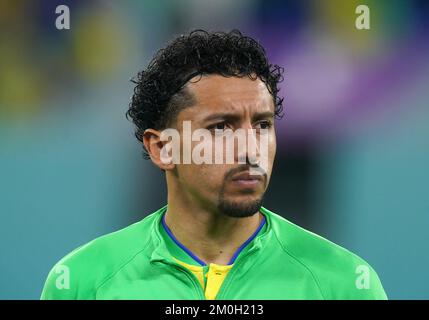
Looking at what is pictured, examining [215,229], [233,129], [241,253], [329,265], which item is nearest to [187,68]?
[233,129]

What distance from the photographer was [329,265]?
2.87 meters

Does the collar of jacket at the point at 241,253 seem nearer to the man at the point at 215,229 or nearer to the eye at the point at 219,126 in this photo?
the man at the point at 215,229

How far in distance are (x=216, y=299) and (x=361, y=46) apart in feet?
5.23

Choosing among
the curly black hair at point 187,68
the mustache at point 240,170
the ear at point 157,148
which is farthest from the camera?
the ear at point 157,148

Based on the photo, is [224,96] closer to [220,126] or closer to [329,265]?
[220,126]

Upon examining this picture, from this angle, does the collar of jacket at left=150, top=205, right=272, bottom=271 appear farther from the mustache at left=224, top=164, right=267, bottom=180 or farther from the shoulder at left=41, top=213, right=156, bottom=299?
the mustache at left=224, top=164, right=267, bottom=180

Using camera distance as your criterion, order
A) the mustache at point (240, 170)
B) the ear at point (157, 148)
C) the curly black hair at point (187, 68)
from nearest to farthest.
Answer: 1. the mustache at point (240, 170)
2. the curly black hair at point (187, 68)
3. the ear at point (157, 148)

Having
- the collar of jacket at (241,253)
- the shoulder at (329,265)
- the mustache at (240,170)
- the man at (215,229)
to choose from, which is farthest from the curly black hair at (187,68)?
the shoulder at (329,265)

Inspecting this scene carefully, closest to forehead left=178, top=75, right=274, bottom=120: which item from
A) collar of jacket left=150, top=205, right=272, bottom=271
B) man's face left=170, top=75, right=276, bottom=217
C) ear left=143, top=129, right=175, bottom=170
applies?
man's face left=170, top=75, right=276, bottom=217

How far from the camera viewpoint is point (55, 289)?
2.93 metres

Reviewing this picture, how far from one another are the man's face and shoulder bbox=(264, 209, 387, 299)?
324 mm

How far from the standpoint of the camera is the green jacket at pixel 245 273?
282 cm

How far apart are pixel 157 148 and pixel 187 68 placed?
1.34 feet

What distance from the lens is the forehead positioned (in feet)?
8.89
